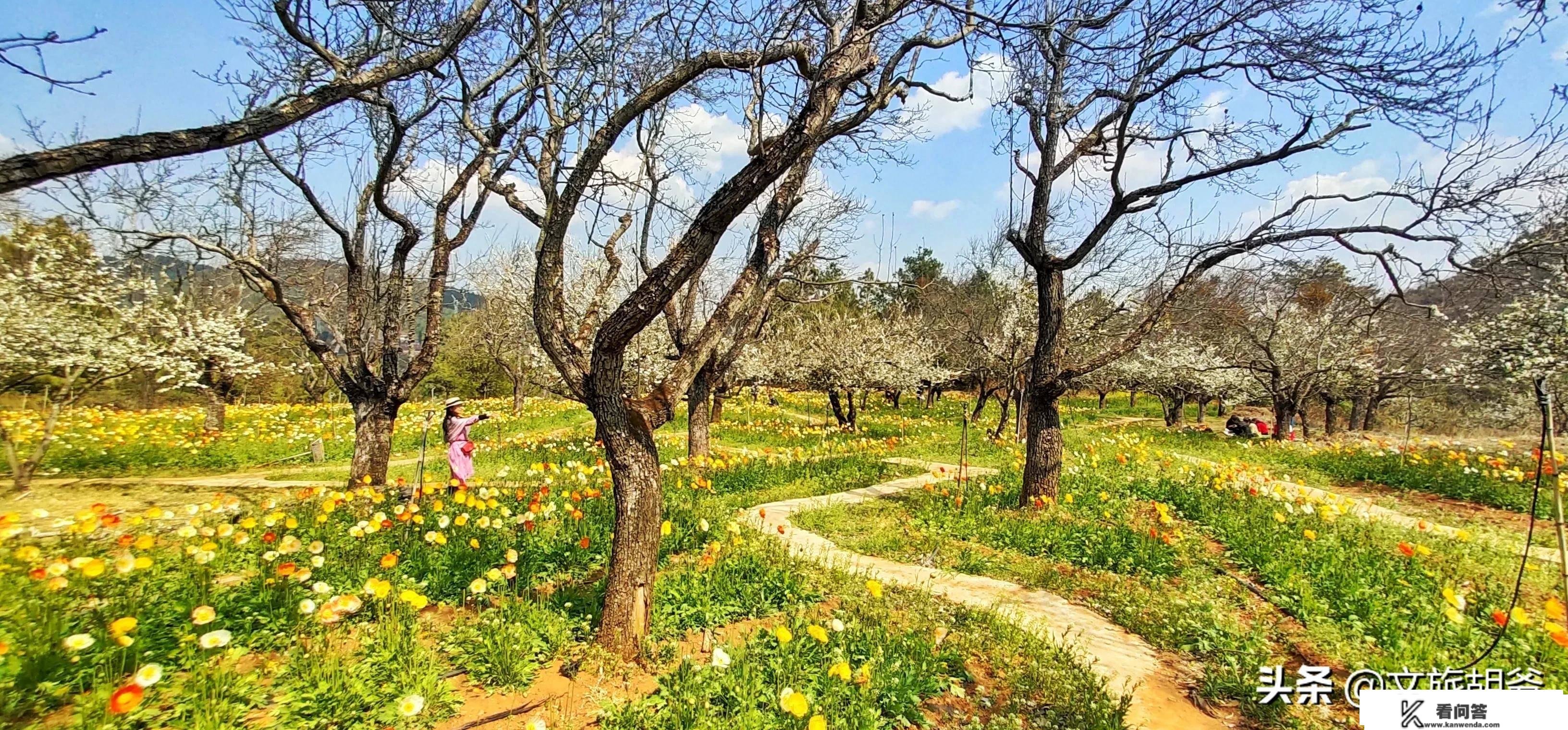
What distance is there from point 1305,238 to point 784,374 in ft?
55.4

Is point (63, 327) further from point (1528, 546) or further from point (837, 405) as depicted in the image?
point (1528, 546)

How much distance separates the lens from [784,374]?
72.9 feet

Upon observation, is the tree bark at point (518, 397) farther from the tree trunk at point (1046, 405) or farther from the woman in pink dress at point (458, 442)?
the tree trunk at point (1046, 405)

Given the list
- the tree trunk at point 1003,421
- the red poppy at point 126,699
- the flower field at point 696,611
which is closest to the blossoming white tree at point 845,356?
the tree trunk at point 1003,421

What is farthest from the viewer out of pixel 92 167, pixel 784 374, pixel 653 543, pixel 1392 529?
pixel 784 374

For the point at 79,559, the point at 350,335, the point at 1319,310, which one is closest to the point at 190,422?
the point at 350,335

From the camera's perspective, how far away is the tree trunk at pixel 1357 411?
22328mm

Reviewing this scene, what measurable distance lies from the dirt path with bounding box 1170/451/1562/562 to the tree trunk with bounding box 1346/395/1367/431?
16510 mm

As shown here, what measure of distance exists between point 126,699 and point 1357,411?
3349 cm

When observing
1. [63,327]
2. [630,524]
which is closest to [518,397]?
[63,327]

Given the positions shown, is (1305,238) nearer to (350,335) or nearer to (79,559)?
(79,559)

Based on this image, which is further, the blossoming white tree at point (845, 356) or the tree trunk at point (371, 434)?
the blossoming white tree at point (845, 356)

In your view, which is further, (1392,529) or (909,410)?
(909,410)

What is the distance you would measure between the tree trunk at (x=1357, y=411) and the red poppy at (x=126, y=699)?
2977 centimetres
